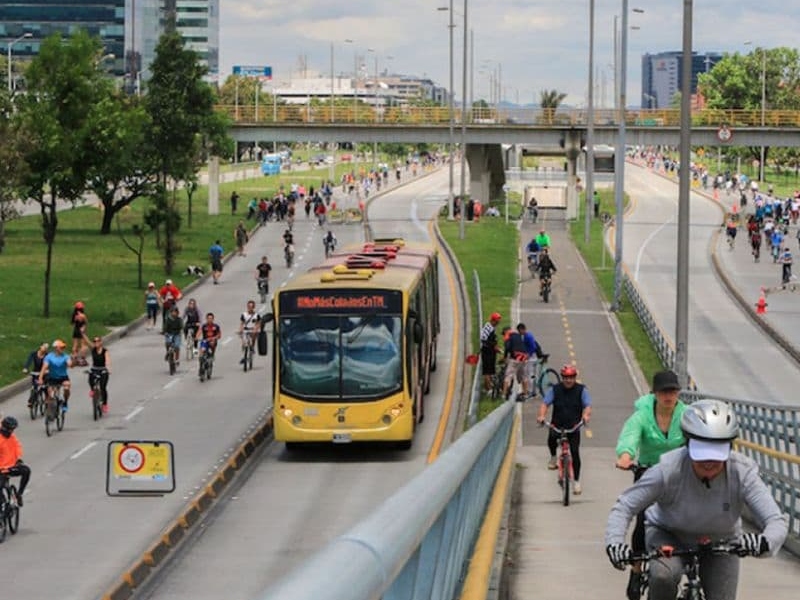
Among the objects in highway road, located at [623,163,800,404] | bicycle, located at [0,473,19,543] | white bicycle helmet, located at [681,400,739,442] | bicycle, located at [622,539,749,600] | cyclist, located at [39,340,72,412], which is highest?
white bicycle helmet, located at [681,400,739,442]

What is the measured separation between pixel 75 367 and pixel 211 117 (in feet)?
163

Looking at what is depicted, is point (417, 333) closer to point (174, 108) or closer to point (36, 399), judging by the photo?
point (36, 399)

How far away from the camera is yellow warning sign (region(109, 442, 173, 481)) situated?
24.9 metres

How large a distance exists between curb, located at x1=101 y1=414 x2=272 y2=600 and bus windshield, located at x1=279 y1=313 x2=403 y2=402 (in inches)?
61.4

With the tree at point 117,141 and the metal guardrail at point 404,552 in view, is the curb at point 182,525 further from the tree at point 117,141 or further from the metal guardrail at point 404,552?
the tree at point 117,141

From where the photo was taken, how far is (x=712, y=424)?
25.4 ft

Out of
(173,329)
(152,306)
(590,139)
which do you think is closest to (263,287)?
(152,306)

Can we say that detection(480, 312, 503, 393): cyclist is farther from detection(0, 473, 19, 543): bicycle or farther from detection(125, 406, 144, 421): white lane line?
detection(0, 473, 19, 543): bicycle

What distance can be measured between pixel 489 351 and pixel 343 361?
7.80 m

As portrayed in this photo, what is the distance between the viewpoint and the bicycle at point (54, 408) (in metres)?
32.0

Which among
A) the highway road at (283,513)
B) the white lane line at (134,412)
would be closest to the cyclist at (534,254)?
the highway road at (283,513)

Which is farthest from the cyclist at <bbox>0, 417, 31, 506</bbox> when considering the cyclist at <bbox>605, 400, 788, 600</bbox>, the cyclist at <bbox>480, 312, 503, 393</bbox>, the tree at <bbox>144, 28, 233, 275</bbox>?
the tree at <bbox>144, 28, 233, 275</bbox>

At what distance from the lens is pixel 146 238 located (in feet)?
268

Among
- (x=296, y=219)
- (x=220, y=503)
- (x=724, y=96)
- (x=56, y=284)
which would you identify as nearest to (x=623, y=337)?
(x=56, y=284)
